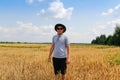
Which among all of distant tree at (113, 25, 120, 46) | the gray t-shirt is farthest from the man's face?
distant tree at (113, 25, 120, 46)

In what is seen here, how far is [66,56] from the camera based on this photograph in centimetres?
761

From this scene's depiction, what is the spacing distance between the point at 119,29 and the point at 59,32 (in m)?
86.3

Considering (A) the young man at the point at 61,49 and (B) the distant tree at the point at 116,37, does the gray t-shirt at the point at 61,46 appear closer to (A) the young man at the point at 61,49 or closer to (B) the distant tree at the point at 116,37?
(A) the young man at the point at 61,49

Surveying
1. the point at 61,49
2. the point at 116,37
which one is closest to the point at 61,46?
the point at 61,49

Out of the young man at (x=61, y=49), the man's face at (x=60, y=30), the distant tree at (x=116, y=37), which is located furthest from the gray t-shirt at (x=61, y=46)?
the distant tree at (x=116, y=37)

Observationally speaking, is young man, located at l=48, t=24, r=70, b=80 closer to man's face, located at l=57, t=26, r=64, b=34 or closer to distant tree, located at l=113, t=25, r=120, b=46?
man's face, located at l=57, t=26, r=64, b=34

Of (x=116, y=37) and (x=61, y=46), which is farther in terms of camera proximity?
(x=116, y=37)

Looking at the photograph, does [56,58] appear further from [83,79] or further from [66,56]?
[83,79]

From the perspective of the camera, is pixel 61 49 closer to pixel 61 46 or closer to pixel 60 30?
pixel 61 46

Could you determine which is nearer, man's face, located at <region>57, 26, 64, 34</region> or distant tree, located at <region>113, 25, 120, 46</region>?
man's face, located at <region>57, 26, 64, 34</region>

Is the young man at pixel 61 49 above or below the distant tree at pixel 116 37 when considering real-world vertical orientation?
below

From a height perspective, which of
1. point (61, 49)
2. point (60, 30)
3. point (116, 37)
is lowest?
point (61, 49)

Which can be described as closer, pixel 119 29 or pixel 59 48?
pixel 59 48

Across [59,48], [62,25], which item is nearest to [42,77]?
[59,48]
